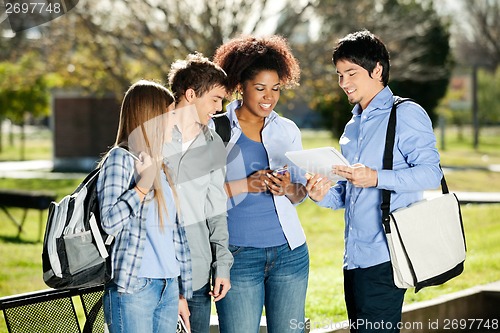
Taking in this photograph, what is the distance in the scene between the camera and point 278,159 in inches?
153

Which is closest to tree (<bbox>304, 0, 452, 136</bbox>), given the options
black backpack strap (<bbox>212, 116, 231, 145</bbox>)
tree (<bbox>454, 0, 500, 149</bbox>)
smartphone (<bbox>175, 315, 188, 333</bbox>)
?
black backpack strap (<bbox>212, 116, 231, 145</bbox>)

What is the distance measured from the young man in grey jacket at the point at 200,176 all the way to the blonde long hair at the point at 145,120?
7.8 inches

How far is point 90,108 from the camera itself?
84.0 feet

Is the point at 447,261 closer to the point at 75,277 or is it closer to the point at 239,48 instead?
the point at 239,48

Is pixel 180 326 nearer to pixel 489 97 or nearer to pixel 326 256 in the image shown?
pixel 326 256

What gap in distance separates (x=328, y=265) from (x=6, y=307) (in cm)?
532

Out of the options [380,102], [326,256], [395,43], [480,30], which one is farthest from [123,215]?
[480,30]

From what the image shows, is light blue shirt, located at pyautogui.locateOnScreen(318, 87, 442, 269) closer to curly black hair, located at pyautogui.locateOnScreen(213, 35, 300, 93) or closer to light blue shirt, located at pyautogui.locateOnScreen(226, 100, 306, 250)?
light blue shirt, located at pyautogui.locateOnScreen(226, 100, 306, 250)

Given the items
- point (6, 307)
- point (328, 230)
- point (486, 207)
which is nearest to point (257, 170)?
point (6, 307)

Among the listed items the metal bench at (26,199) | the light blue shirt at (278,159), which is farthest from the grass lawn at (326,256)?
the light blue shirt at (278,159)

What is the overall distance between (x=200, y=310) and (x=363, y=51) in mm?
1378

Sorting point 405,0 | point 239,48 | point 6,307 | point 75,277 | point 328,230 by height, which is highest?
point 405,0

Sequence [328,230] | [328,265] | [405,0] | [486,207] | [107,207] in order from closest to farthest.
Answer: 1. [107,207]
2. [328,265]
3. [328,230]
4. [486,207]
5. [405,0]

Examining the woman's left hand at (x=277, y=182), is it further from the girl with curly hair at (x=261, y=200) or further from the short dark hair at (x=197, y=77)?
the short dark hair at (x=197, y=77)
